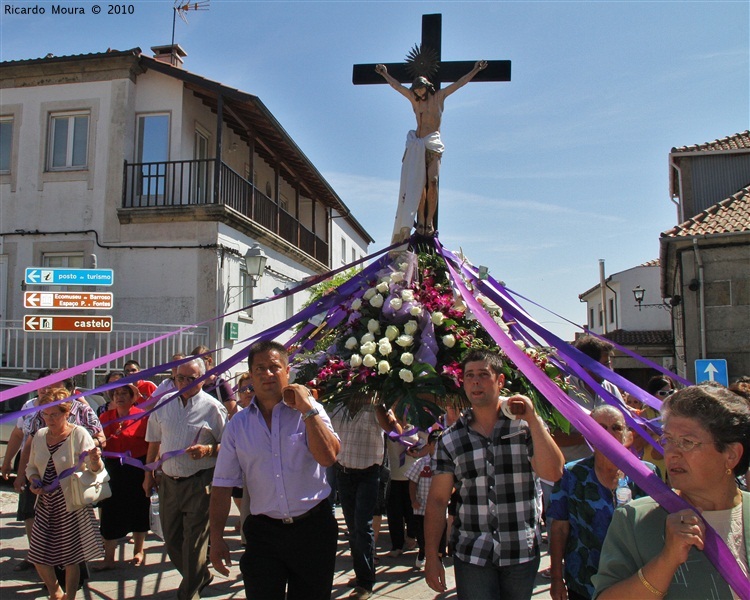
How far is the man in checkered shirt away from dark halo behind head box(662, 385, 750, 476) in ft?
3.58

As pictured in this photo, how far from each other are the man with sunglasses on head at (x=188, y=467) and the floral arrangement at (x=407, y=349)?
1121 millimetres

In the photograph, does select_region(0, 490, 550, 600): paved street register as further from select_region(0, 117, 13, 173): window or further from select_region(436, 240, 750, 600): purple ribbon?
select_region(0, 117, 13, 173): window

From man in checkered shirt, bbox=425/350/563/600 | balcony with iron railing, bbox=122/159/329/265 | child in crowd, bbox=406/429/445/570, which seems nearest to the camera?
man in checkered shirt, bbox=425/350/563/600

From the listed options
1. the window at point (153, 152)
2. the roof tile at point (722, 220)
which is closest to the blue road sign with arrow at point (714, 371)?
the roof tile at point (722, 220)

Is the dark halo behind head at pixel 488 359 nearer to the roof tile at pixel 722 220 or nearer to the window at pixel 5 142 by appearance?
the roof tile at pixel 722 220

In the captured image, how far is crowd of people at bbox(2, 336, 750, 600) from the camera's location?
82.0 inches

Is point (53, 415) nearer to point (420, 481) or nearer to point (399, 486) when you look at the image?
point (420, 481)

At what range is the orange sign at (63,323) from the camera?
10508mm

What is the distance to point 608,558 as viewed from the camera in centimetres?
212

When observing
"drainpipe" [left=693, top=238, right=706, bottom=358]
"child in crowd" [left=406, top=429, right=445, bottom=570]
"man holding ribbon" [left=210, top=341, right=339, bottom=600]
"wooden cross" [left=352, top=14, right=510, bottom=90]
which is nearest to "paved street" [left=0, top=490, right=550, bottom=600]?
"child in crowd" [left=406, top=429, right=445, bottom=570]

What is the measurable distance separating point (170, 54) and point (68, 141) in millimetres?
4087

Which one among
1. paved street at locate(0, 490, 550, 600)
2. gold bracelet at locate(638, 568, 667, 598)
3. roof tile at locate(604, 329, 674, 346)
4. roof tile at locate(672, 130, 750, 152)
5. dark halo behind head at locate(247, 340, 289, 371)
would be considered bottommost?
paved street at locate(0, 490, 550, 600)

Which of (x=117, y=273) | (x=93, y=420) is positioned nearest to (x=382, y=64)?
(x=93, y=420)

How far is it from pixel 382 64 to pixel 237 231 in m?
11.3
